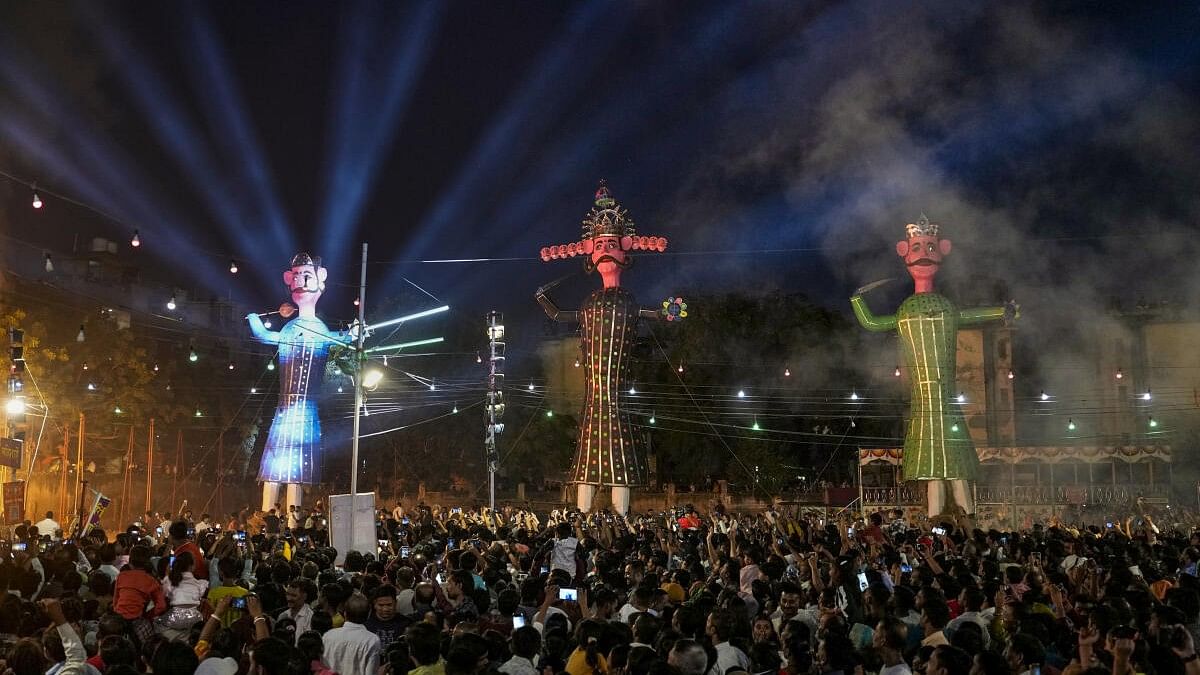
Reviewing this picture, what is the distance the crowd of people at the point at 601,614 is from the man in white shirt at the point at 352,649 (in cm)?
1

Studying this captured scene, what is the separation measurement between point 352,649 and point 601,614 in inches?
92.9

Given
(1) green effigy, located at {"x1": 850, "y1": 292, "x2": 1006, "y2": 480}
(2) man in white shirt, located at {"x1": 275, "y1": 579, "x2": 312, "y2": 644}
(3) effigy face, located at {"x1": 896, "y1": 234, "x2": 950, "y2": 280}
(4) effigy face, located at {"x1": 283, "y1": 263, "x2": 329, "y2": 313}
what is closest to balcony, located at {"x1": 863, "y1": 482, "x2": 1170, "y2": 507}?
(1) green effigy, located at {"x1": 850, "y1": 292, "x2": 1006, "y2": 480}

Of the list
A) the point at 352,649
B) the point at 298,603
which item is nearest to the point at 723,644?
the point at 352,649

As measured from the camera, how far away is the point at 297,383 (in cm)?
3228

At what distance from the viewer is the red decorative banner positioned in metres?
26.5

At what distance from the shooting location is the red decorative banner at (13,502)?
1044 inches

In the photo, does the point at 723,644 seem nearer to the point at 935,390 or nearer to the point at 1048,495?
the point at 935,390

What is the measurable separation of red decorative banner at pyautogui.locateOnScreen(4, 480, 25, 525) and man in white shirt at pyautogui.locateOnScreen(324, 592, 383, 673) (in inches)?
854

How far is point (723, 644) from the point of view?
319 inches

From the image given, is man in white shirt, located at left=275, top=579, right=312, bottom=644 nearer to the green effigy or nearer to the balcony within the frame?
the green effigy

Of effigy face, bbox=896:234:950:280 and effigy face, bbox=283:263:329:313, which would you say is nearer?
effigy face, bbox=896:234:950:280

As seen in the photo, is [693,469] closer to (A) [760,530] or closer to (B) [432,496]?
(B) [432,496]

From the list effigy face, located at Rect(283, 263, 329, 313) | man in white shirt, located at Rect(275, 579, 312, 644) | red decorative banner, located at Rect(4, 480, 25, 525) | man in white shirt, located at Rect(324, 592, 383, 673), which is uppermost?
effigy face, located at Rect(283, 263, 329, 313)

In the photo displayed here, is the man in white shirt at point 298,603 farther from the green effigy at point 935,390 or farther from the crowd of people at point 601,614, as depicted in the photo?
the green effigy at point 935,390
